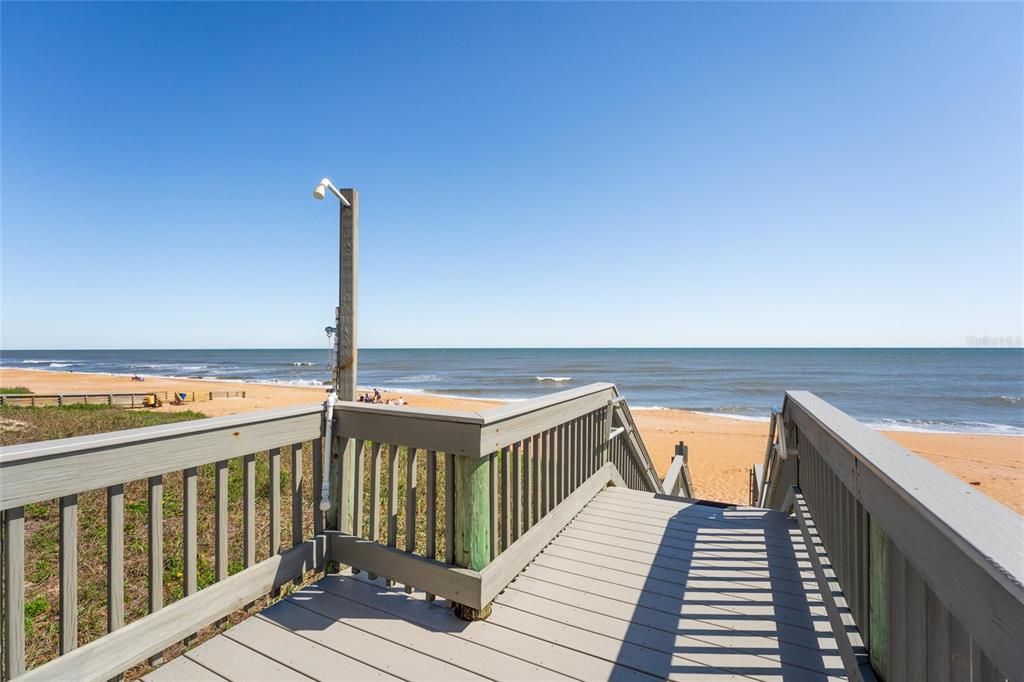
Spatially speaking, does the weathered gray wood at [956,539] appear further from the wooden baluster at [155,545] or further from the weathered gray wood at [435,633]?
the wooden baluster at [155,545]

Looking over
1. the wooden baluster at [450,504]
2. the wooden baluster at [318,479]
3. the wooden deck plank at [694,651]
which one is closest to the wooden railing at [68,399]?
the wooden baluster at [318,479]

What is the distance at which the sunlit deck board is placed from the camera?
1.91 m

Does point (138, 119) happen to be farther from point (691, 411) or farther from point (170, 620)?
point (691, 411)

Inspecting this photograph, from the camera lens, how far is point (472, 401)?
25.3 m

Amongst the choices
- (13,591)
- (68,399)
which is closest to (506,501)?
(13,591)

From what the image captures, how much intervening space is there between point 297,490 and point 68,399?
936 inches

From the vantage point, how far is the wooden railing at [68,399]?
16.4 meters

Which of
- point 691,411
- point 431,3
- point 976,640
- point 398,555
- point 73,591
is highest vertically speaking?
point 431,3

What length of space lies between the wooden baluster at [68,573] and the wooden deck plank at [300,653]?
64 cm

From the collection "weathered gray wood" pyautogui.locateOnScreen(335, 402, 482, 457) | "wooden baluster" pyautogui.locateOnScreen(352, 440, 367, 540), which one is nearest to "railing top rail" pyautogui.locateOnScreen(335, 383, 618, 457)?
"weathered gray wood" pyautogui.locateOnScreen(335, 402, 482, 457)

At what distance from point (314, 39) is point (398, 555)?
7629 millimetres

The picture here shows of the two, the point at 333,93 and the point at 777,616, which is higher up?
the point at 333,93

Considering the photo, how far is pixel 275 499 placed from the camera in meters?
2.30

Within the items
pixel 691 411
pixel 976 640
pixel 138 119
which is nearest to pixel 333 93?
pixel 138 119
